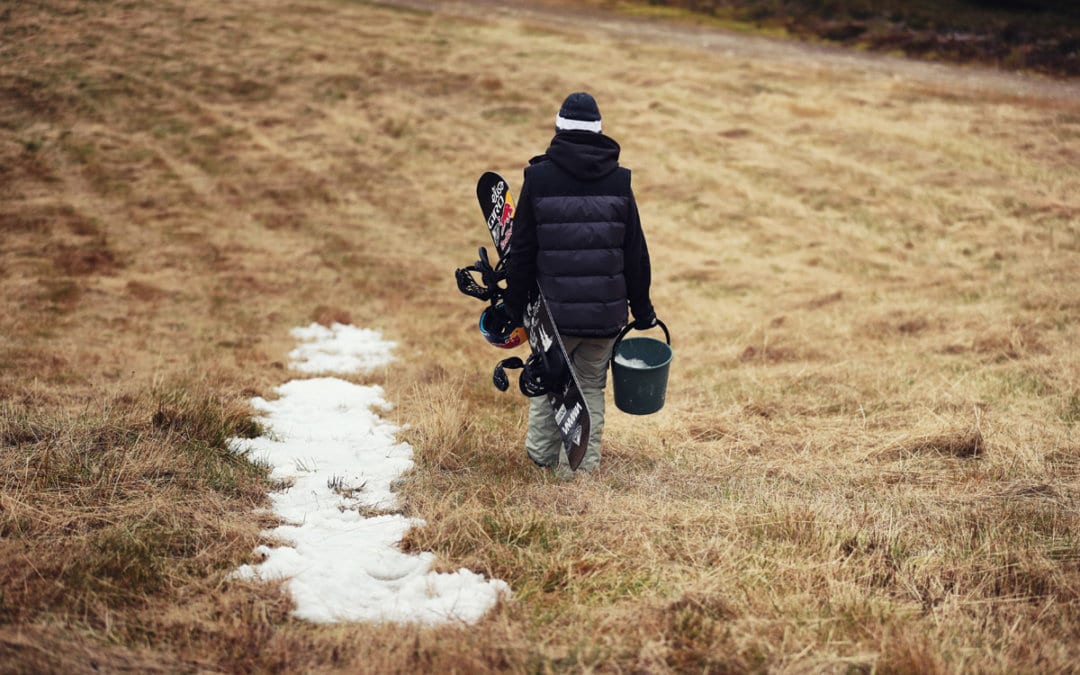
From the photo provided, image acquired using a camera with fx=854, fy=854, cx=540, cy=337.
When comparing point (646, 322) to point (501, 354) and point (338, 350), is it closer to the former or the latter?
point (501, 354)

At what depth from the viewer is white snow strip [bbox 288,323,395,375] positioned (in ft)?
30.1

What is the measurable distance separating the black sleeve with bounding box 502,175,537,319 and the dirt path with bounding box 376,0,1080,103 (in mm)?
17464

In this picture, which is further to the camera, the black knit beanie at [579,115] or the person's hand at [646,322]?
the person's hand at [646,322]

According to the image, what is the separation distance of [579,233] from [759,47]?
21330 millimetres

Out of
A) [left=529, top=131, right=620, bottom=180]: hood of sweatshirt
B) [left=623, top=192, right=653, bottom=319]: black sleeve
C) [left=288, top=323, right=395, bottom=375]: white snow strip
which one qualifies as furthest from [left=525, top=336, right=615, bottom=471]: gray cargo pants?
[left=288, top=323, right=395, bottom=375]: white snow strip

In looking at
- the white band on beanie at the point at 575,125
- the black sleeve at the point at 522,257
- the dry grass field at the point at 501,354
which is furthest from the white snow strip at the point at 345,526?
the white band on beanie at the point at 575,125

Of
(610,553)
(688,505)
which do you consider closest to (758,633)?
(610,553)

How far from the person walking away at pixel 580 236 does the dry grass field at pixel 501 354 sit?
0.97 meters

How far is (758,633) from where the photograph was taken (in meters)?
3.12

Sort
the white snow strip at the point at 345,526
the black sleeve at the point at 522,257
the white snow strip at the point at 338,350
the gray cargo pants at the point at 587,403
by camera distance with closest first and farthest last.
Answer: the white snow strip at the point at 345,526 → the black sleeve at the point at 522,257 → the gray cargo pants at the point at 587,403 → the white snow strip at the point at 338,350

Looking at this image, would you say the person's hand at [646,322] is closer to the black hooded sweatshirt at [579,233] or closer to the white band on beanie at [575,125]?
the black hooded sweatshirt at [579,233]

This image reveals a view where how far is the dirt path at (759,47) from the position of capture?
19469mm

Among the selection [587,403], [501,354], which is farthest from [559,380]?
[501,354]

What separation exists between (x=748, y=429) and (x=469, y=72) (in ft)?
62.2
